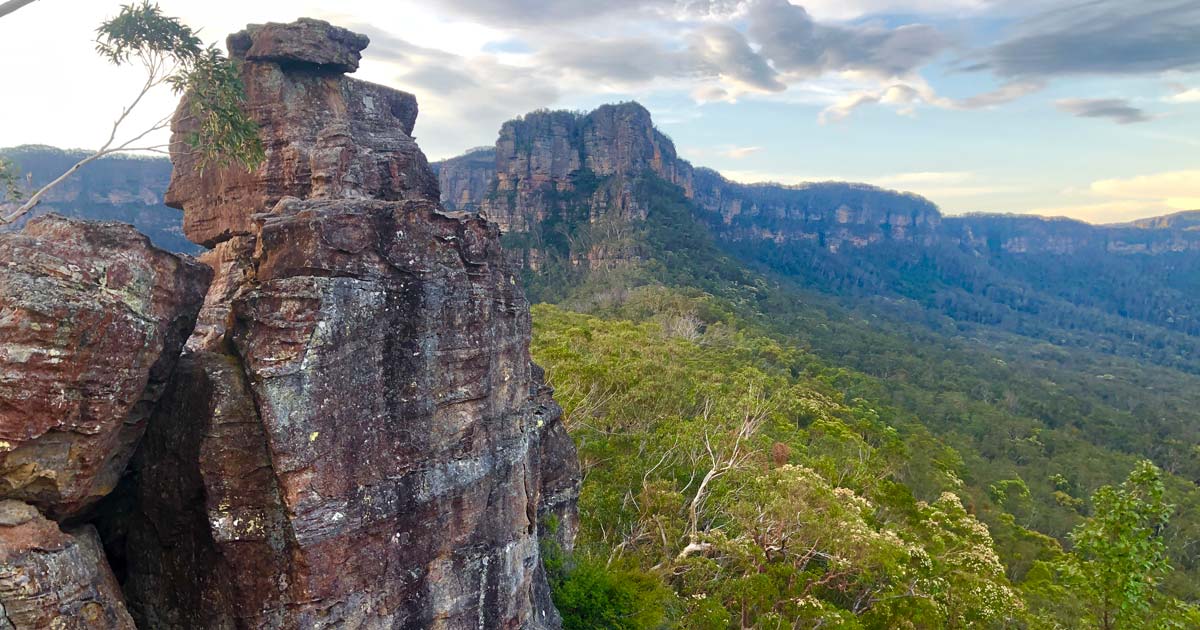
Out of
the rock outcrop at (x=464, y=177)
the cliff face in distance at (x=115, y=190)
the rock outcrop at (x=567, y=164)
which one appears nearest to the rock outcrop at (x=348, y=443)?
the cliff face in distance at (x=115, y=190)

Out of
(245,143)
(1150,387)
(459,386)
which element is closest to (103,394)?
(459,386)

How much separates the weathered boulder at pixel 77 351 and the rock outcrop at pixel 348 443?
690 mm

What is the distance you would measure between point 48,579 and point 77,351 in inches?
83.0

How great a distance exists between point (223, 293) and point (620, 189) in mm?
104371

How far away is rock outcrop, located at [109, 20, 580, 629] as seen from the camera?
6.93 meters

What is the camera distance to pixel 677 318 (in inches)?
2269

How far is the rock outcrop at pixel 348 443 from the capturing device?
22.7 ft

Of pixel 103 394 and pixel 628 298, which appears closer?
pixel 103 394

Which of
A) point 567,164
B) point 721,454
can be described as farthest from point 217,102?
point 567,164

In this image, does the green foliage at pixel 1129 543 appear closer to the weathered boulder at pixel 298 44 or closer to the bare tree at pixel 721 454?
the bare tree at pixel 721 454

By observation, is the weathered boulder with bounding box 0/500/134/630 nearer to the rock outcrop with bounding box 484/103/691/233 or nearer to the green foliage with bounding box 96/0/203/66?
the green foliage with bounding box 96/0/203/66

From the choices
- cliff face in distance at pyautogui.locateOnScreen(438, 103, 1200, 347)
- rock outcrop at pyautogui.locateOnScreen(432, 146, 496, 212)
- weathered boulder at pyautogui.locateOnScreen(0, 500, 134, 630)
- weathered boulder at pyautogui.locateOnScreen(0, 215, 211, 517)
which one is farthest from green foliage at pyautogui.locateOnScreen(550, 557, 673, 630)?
rock outcrop at pyautogui.locateOnScreen(432, 146, 496, 212)

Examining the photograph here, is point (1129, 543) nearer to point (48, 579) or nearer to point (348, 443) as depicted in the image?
point (348, 443)

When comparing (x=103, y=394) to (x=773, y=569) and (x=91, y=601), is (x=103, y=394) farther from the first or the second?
(x=773, y=569)
